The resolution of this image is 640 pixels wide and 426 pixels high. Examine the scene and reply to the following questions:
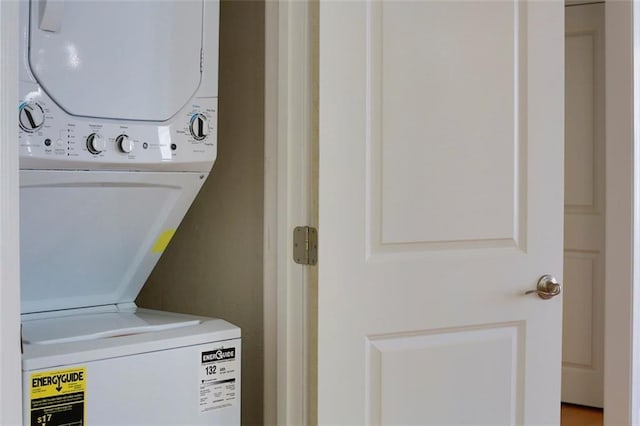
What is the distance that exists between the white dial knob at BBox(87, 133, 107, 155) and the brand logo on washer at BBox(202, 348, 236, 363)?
50 centimetres

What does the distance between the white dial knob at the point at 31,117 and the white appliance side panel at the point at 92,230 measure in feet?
0.32

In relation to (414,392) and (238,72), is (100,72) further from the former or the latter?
(414,392)

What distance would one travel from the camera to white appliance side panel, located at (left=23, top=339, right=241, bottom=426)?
4.66 feet

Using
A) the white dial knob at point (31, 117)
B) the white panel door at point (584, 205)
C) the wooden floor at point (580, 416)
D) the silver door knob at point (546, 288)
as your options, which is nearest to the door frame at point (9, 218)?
the white dial knob at point (31, 117)

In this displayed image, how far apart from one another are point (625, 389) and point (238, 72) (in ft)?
5.55

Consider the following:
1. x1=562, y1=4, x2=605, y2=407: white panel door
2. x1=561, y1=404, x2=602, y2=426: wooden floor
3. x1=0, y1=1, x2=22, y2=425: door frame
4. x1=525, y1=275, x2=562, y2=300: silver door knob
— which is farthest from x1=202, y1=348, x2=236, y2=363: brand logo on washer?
x1=562, y1=4, x2=605, y2=407: white panel door

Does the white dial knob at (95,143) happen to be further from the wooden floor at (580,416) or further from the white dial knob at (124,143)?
the wooden floor at (580,416)

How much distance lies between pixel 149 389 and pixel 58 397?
0.63 feet

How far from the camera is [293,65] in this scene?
1761 mm

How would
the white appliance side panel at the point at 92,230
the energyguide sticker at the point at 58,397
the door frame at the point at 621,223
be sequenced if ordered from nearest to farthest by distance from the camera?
the energyguide sticker at the point at 58,397
the white appliance side panel at the point at 92,230
the door frame at the point at 621,223

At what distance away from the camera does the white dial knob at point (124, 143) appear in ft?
5.28

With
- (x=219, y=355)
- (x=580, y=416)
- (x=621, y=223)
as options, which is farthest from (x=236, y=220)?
(x=580, y=416)

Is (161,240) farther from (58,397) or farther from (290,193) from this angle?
(58,397)

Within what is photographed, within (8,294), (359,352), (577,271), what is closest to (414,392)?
(359,352)
